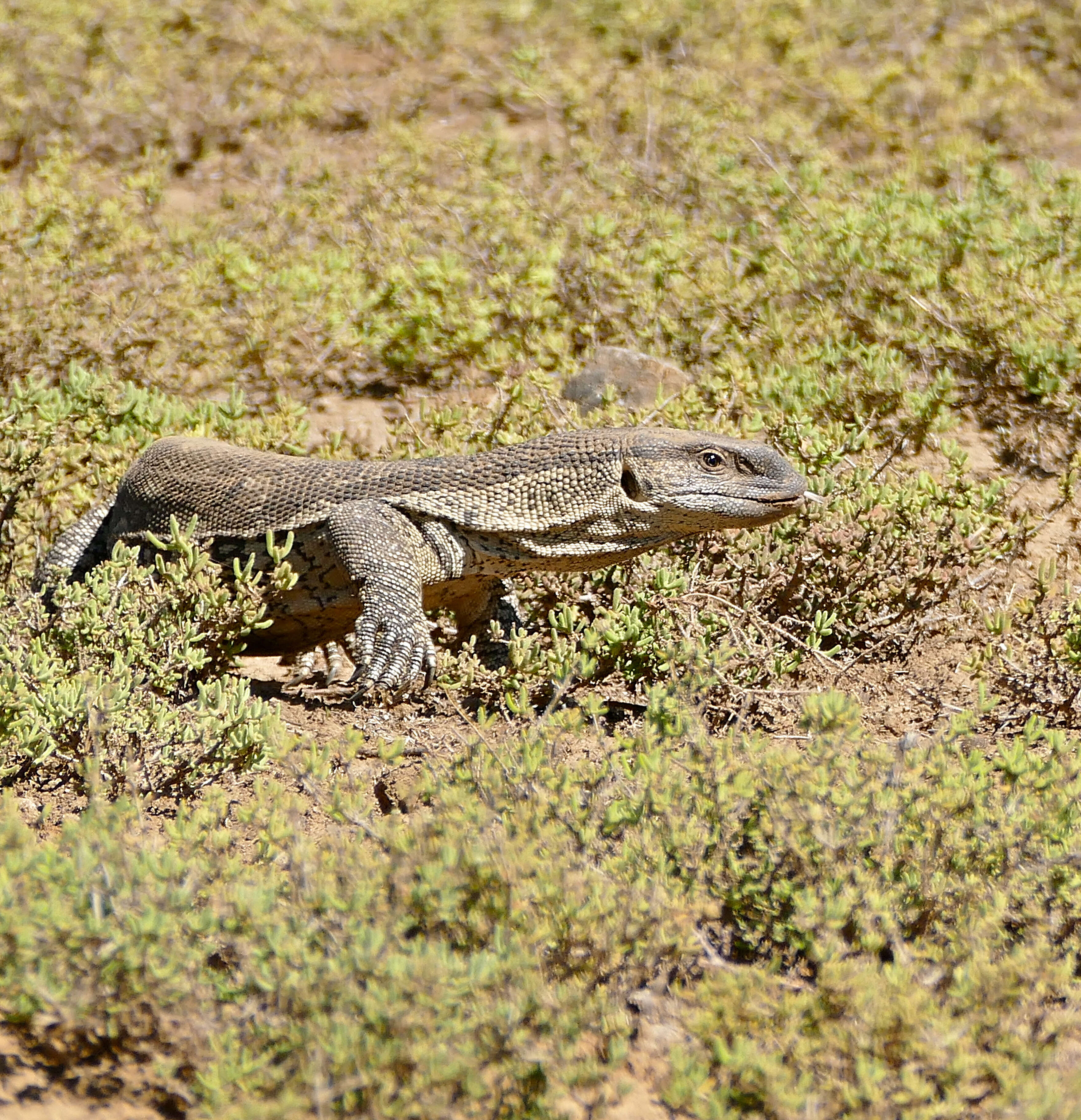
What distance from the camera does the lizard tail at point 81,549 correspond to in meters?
4.98

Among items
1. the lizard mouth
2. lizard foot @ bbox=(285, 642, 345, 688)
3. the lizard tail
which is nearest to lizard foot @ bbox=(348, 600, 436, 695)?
lizard foot @ bbox=(285, 642, 345, 688)

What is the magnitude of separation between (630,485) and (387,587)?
85cm

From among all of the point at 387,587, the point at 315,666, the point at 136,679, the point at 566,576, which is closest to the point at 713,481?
the point at 566,576

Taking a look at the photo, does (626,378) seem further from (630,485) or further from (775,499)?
(775,499)

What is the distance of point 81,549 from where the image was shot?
5.03 meters

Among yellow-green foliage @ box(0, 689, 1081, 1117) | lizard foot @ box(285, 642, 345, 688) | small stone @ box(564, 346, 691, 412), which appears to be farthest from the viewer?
small stone @ box(564, 346, 691, 412)

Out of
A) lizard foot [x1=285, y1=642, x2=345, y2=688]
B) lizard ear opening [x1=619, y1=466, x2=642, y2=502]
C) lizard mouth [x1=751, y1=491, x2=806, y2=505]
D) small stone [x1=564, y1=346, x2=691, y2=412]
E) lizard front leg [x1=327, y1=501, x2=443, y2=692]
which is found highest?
lizard mouth [x1=751, y1=491, x2=806, y2=505]

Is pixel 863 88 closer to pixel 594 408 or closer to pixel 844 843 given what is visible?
pixel 594 408

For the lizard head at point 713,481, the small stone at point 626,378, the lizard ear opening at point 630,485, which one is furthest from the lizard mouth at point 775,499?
the small stone at point 626,378

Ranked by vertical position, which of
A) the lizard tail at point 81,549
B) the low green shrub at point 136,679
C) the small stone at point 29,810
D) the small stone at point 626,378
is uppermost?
the small stone at point 626,378

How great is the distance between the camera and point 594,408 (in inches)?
244

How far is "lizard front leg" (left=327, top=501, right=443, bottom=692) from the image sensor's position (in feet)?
13.8

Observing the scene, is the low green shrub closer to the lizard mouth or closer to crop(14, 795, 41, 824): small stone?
crop(14, 795, 41, 824): small stone

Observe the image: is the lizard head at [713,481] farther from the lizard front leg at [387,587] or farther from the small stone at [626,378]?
the small stone at [626,378]
